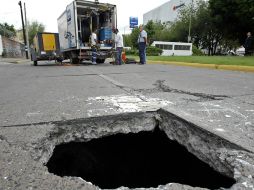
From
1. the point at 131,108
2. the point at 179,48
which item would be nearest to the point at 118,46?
the point at 131,108

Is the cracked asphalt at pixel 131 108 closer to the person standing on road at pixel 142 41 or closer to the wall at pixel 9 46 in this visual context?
the person standing on road at pixel 142 41

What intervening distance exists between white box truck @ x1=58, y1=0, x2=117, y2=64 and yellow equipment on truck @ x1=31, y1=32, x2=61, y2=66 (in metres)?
1.12

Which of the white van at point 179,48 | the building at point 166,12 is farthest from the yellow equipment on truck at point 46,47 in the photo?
the building at point 166,12

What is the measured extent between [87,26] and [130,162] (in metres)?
11.5

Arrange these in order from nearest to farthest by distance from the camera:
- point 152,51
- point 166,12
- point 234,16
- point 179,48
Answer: point 234,16 → point 152,51 → point 179,48 → point 166,12

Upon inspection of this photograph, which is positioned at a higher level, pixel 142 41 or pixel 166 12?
pixel 166 12

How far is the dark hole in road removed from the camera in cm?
252

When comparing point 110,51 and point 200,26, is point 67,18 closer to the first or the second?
point 110,51

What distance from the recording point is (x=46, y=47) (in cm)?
1416

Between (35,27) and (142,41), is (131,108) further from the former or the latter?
(35,27)

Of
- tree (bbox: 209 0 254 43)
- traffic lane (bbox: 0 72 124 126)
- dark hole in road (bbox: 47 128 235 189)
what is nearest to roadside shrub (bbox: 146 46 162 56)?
tree (bbox: 209 0 254 43)

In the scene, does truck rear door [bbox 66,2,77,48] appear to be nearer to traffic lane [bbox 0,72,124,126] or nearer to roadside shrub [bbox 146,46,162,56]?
traffic lane [bbox 0,72,124,126]

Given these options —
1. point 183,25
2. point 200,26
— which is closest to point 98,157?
point 200,26

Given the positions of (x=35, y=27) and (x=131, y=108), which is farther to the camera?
(x=35, y=27)
